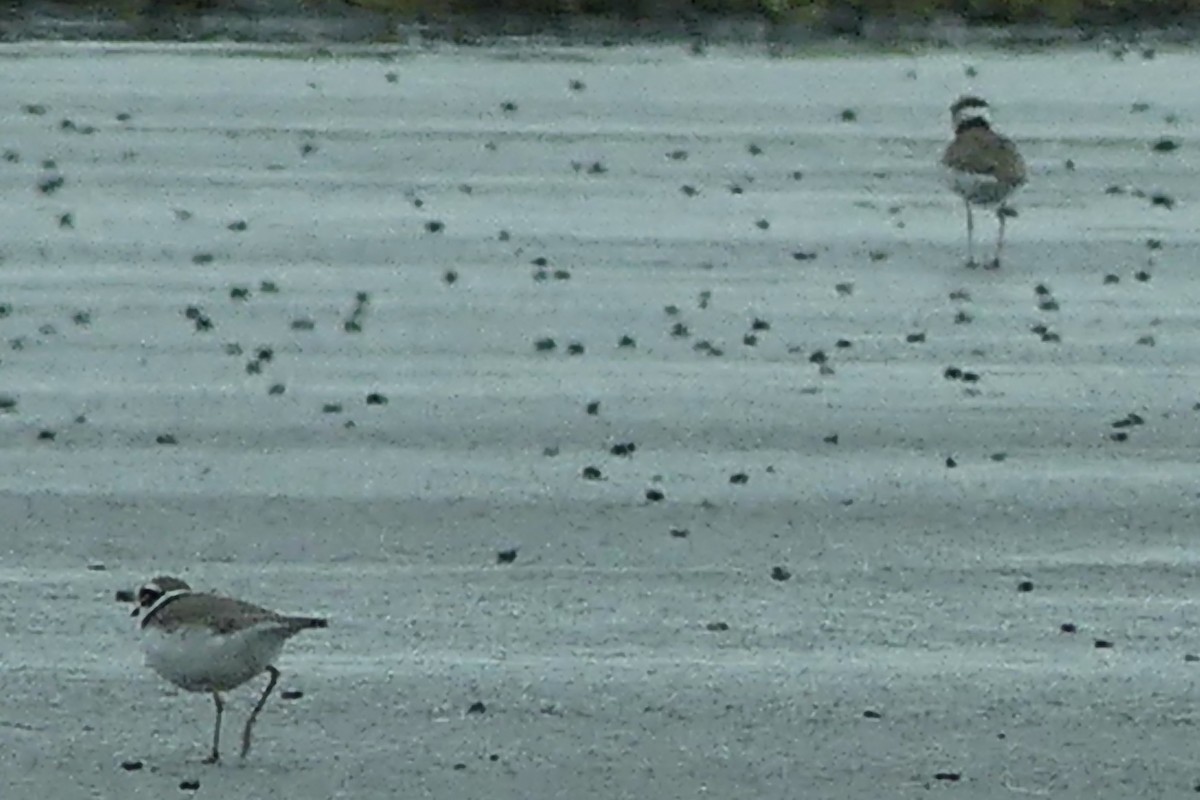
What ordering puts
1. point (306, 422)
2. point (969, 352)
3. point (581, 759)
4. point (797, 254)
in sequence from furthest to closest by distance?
point (797, 254)
point (969, 352)
point (306, 422)
point (581, 759)

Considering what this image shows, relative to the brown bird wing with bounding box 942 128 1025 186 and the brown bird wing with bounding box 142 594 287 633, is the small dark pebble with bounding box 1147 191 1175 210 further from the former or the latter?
the brown bird wing with bounding box 142 594 287 633

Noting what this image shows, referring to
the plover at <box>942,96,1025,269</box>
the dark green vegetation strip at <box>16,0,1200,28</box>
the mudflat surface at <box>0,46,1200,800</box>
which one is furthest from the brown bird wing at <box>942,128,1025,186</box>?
the dark green vegetation strip at <box>16,0,1200,28</box>

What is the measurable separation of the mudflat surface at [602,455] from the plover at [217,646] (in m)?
0.18

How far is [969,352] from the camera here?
15.6 m

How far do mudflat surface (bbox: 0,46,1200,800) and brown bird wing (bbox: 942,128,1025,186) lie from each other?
1.24ft

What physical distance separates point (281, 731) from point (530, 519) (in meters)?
2.94

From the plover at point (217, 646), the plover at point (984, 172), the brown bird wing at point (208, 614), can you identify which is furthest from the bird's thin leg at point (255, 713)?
the plover at point (984, 172)

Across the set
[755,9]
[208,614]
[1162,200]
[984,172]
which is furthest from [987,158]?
[755,9]

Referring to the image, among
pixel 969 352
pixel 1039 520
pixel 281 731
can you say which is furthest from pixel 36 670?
pixel 969 352

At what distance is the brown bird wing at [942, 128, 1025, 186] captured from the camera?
766 inches

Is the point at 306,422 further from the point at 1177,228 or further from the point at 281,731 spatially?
the point at 1177,228

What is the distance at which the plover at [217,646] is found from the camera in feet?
28.5

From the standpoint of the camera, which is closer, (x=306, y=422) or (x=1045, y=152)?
(x=306, y=422)

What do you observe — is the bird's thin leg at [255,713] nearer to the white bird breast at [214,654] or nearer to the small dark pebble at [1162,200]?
the white bird breast at [214,654]
